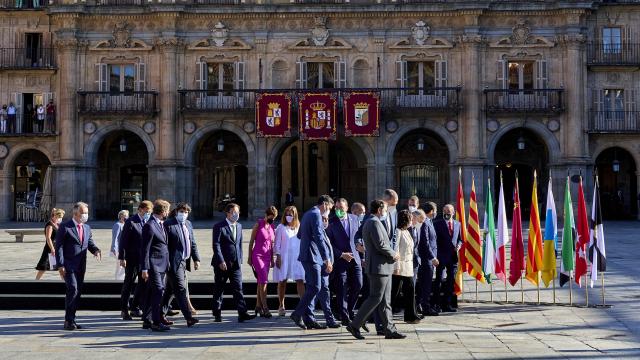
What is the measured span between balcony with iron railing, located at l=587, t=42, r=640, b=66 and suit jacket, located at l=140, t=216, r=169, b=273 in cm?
3097

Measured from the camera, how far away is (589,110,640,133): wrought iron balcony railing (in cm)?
3866

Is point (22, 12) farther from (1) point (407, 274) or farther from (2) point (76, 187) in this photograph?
(1) point (407, 274)

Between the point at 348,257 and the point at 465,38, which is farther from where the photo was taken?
the point at 465,38

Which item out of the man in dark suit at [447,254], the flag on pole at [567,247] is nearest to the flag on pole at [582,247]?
the flag on pole at [567,247]

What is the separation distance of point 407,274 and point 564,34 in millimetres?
28497

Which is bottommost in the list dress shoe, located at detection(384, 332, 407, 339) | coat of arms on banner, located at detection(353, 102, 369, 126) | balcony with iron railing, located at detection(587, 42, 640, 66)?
dress shoe, located at detection(384, 332, 407, 339)

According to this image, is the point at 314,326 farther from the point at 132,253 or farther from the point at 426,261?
→ the point at 132,253

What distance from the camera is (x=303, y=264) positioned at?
12734 millimetres

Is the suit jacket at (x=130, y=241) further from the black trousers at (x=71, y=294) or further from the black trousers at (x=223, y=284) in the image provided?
the black trousers at (x=223, y=284)

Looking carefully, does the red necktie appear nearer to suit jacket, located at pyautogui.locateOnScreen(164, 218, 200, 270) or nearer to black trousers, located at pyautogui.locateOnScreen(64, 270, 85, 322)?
black trousers, located at pyautogui.locateOnScreen(64, 270, 85, 322)

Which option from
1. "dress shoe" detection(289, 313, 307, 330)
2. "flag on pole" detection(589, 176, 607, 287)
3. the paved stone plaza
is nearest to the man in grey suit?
the paved stone plaza

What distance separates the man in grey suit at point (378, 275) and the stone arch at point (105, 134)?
93.2 ft

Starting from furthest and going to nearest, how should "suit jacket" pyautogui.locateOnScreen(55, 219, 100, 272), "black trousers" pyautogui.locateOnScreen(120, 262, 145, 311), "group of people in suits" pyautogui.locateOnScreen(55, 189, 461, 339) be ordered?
"black trousers" pyautogui.locateOnScreen(120, 262, 145, 311) < "suit jacket" pyautogui.locateOnScreen(55, 219, 100, 272) < "group of people in suits" pyautogui.locateOnScreen(55, 189, 461, 339)

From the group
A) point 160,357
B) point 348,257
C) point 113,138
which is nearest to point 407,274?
point 348,257
